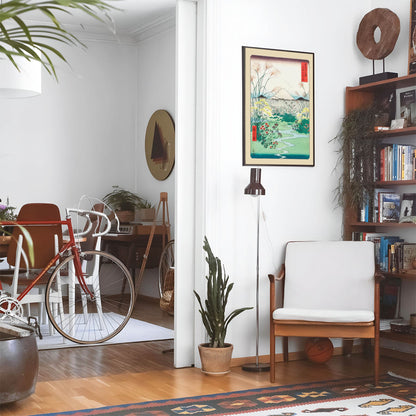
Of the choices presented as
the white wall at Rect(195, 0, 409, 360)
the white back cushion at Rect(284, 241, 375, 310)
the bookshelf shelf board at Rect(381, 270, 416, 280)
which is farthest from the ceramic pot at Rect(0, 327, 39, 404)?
the bookshelf shelf board at Rect(381, 270, 416, 280)

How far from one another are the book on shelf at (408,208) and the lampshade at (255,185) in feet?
3.41

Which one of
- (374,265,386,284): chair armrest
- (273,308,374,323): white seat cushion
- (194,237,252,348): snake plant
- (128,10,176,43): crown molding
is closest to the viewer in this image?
(273,308,374,323): white seat cushion

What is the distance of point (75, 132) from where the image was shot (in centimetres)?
797

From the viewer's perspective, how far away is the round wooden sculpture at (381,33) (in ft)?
15.3

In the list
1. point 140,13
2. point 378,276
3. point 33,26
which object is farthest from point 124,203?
point 33,26

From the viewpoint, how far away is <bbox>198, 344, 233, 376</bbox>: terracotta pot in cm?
416

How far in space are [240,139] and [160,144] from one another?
3.23 m

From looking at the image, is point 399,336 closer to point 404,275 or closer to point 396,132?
point 404,275

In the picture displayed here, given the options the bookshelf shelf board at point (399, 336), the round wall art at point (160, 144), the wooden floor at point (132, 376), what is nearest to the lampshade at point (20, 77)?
the wooden floor at point (132, 376)

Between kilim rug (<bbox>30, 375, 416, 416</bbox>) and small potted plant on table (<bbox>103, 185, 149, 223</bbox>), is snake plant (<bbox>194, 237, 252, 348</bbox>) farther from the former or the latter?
small potted plant on table (<bbox>103, 185, 149, 223</bbox>)

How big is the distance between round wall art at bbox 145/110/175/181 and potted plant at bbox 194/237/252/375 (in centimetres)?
325

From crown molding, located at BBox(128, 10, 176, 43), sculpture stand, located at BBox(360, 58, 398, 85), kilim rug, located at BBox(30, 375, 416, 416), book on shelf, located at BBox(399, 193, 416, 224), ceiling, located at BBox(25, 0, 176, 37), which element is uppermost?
ceiling, located at BBox(25, 0, 176, 37)

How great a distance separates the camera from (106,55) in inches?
321

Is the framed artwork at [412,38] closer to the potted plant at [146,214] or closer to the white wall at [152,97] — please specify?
the white wall at [152,97]
